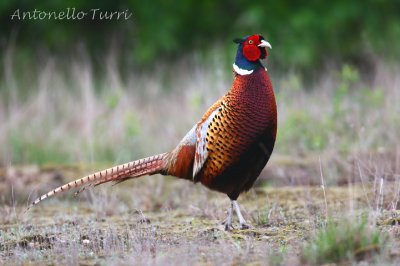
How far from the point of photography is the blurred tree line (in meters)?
14.1

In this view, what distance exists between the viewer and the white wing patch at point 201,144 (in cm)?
523

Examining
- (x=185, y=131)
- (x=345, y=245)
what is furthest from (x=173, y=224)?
(x=185, y=131)

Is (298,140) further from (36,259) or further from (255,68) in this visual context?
(36,259)

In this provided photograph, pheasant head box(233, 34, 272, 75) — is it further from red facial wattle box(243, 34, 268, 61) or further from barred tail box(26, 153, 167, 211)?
barred tail box(26, 153, 167, 211)

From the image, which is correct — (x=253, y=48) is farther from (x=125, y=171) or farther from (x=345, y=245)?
(x=345, y=245)

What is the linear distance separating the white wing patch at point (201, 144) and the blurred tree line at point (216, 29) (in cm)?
765

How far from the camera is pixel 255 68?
17.0 feet

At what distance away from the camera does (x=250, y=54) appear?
5.24 metres

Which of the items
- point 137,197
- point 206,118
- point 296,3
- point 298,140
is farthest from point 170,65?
point 206,118

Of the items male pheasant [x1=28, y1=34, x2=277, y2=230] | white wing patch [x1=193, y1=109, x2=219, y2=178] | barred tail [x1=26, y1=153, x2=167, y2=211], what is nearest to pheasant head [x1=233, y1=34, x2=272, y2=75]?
male pheasant [x1=28, y1=34, x2=277, y2=230]

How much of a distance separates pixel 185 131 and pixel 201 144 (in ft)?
12.3

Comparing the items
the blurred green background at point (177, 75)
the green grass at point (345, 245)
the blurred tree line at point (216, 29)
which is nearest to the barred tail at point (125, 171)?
the blurred green background at point (177, 75)

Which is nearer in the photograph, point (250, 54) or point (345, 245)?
point (345, 245)

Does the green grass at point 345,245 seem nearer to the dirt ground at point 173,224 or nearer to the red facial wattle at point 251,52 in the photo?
the dirt ground at point 173,224
